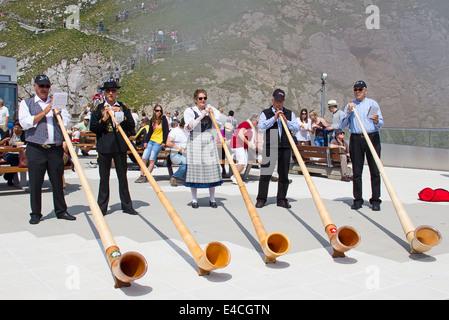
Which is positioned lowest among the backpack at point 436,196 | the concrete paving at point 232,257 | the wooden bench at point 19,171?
the concrete paving at point 232,257

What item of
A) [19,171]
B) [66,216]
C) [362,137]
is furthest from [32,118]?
[362,137]

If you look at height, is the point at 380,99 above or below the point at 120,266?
above

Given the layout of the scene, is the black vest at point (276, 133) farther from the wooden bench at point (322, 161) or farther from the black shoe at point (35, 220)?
the wooden bench at point (322, 161)

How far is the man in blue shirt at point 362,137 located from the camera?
7148 millimetres

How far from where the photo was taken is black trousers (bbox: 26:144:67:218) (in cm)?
616

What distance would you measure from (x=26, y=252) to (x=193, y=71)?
34274mm

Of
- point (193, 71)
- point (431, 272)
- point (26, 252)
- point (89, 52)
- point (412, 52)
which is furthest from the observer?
point (412, 52)

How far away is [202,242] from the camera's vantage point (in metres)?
Answer: 5.14

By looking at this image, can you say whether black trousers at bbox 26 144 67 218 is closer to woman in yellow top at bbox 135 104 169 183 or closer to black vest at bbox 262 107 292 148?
black vest at bbox 262 107 292 148

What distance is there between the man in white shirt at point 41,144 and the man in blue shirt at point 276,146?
287 centimetres

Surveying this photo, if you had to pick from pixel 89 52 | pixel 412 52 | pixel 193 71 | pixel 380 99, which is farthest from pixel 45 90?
pixel 412 52

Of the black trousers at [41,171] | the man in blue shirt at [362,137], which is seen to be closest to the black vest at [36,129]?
the black trousers at [41,171]
